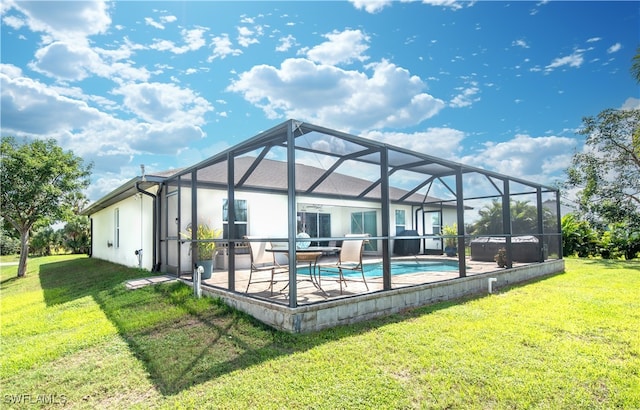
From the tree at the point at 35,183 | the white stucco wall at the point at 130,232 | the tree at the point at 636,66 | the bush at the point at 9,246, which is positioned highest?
the tree at the point at 636,66

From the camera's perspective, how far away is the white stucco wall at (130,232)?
33.4 feet

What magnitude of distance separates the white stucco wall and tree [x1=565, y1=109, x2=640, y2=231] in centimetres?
1858

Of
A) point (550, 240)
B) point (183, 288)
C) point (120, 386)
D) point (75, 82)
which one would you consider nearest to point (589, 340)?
point (120, 386)

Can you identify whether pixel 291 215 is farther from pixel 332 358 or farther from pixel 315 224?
pixel 315 224

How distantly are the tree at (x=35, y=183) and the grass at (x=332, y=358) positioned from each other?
818 centimetres

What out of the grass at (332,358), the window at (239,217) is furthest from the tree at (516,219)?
the window at (239,217)

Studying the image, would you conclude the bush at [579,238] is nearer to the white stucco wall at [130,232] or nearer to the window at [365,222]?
the window at [365,222]

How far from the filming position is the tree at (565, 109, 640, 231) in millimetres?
15062

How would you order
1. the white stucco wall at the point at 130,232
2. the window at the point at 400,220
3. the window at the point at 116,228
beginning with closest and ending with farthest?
the white stucco wall at the point at 130,232
the window at the point at 116,228
the window at the point at 400,220

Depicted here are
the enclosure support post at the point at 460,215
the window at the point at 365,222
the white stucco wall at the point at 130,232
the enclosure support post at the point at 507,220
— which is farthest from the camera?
the window at the point at 365,222

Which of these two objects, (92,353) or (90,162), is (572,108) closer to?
(92,353)

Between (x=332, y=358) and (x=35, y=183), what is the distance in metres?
13.6

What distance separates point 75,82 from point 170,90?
327 cm

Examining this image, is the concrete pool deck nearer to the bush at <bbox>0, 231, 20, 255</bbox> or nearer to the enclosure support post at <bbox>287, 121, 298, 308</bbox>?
the enclosure support post at <bbox>287, 121, 298, 308</bbox>
